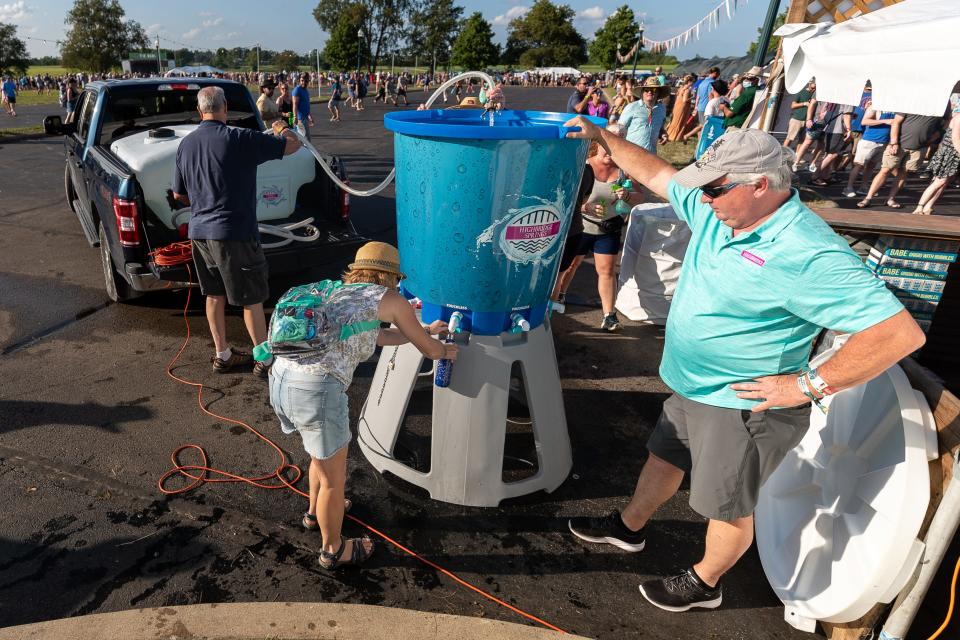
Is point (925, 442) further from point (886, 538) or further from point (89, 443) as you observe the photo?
point (89, 443)

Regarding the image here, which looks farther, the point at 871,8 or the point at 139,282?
the point at 871,8

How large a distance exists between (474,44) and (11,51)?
56.3 m

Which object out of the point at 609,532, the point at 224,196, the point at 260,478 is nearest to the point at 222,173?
the point at 224,196

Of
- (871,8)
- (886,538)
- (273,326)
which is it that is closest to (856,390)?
(886,538)

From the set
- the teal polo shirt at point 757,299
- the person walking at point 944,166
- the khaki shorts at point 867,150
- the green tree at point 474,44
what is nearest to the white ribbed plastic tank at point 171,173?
the teal polo shirt at point 757,299

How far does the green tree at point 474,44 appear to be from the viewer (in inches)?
3278

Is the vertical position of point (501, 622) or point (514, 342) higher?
point (514, 342)

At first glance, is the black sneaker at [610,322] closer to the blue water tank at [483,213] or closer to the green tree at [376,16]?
the blue water tank at [483,213]

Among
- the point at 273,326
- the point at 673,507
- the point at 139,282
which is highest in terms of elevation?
the point at 273,326

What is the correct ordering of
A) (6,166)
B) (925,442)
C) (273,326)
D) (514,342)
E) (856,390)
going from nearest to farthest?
(925,442) < (273,326) < (856,390) < (514,342) < (6,166)

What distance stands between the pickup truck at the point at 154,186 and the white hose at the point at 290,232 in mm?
20

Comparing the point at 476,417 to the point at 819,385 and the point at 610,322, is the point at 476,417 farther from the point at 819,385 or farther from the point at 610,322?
the point at 610,322

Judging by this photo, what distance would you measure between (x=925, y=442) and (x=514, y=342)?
1657mm

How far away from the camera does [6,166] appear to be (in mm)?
11375
